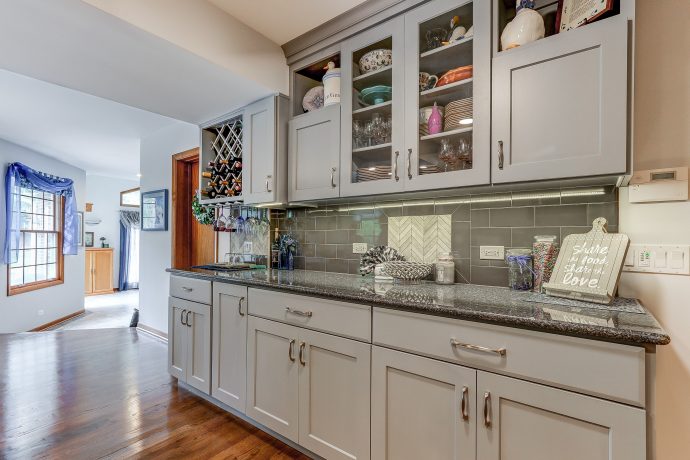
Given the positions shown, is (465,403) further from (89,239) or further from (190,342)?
(89,239)

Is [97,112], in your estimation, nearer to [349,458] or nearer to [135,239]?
[349,458]

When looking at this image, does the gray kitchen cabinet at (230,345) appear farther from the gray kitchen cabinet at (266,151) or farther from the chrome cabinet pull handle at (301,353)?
the gray kitchen cabinet at (266,151)

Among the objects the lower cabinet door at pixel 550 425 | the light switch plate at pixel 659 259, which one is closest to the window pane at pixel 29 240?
the lower cabinet door at pixel 550 425

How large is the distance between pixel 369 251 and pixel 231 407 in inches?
53.6

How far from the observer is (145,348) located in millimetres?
3738

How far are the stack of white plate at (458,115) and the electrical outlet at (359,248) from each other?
0.94m

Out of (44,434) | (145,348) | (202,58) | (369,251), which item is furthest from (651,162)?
(145,348)

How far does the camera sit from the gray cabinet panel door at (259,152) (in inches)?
95.1

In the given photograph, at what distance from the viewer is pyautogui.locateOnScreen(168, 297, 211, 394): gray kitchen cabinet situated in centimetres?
238

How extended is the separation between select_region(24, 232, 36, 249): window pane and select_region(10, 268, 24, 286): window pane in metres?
0.38

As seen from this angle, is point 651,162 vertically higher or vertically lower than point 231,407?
higher

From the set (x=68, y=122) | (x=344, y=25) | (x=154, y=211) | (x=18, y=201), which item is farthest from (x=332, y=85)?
(x=18, y=201)

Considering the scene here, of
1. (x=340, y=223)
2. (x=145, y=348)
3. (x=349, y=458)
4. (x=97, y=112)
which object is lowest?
(x=145, y=348)

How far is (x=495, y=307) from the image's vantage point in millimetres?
1289
